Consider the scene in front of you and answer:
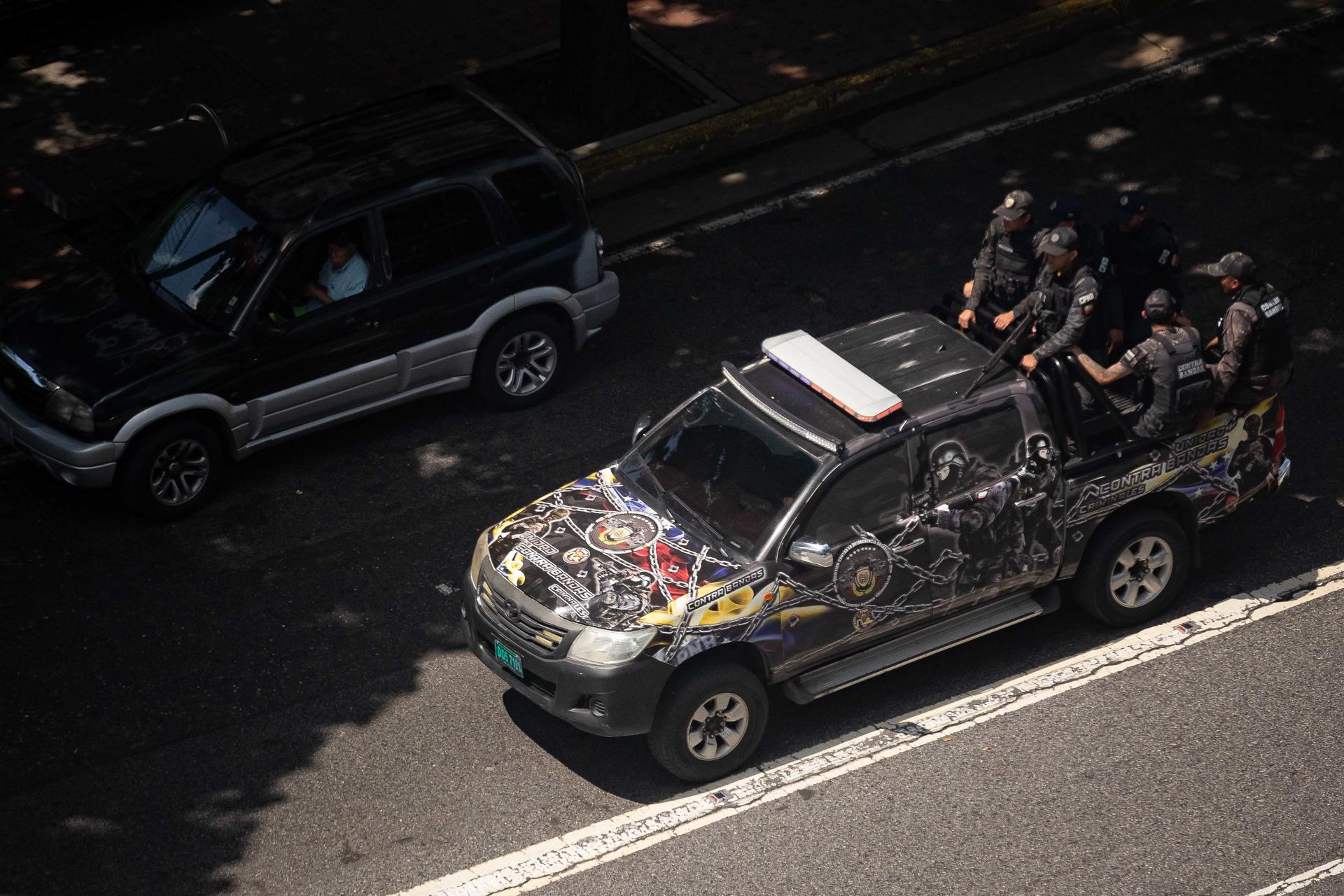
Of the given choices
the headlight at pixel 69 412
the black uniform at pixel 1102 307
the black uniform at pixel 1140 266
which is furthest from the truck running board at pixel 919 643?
the headlight at pixel 69 412

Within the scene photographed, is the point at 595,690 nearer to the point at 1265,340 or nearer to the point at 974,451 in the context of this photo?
the point at 974,451

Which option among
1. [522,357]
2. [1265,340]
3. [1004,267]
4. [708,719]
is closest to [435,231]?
[522,357]

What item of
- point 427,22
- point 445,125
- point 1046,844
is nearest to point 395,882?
point 1046,844

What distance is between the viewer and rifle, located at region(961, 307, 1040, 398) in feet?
29.3

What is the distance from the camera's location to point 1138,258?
10625 millimetres

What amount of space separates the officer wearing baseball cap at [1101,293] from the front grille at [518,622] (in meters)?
3.96

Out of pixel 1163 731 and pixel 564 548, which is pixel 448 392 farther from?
pixel 1163 731

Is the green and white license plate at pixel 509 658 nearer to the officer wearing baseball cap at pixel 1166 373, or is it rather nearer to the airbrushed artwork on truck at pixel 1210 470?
the airbrushed artwork on truck at pixel 1210 470

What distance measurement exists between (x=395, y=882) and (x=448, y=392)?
4.28 metres

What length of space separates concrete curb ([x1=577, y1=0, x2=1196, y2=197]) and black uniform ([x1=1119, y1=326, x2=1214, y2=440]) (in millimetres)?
6143

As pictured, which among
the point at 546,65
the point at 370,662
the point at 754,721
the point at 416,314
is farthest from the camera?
the point at 546,65

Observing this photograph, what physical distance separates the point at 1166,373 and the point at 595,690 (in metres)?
3.70

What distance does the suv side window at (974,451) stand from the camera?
28.7 feet

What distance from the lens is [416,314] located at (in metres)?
11.0
